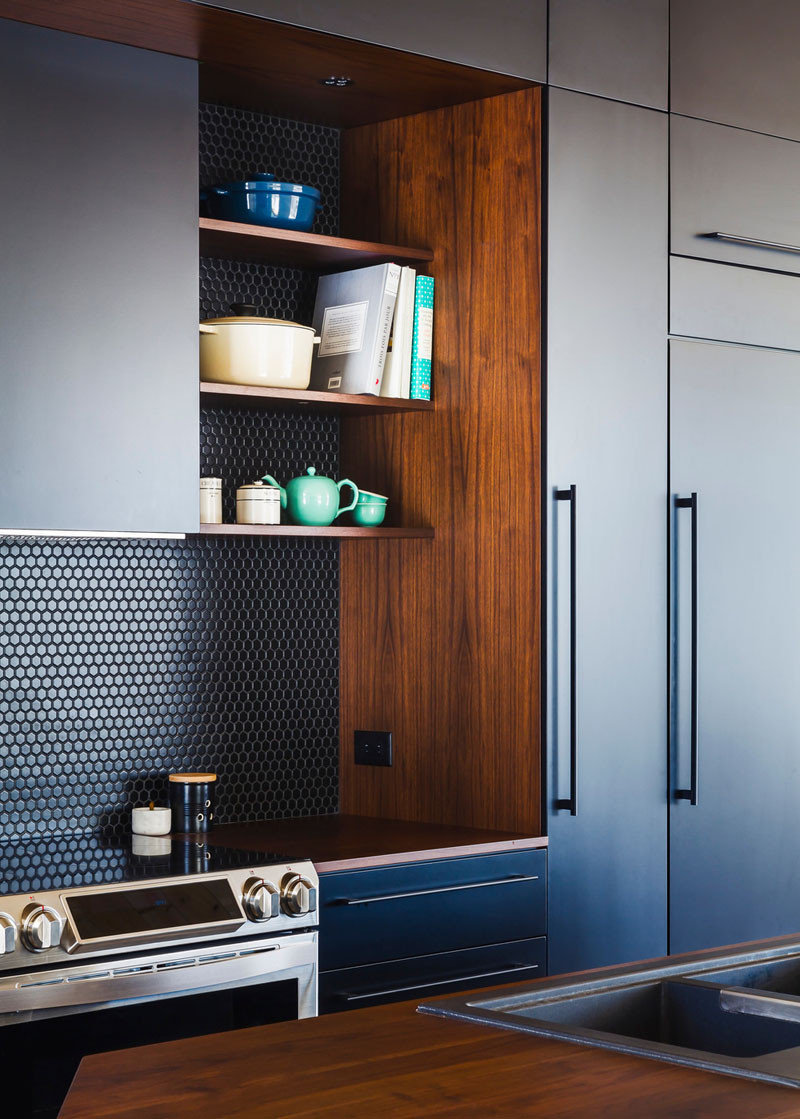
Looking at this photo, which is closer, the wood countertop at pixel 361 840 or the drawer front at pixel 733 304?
the wood countertop at pixel 361 840

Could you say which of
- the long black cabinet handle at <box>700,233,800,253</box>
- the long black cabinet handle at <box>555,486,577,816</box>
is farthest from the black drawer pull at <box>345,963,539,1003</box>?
the long black cabinet handle at <box>700,233,800,253</box>

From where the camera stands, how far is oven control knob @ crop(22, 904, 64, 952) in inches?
87.7

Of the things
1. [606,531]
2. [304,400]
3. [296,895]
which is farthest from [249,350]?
[296,895]

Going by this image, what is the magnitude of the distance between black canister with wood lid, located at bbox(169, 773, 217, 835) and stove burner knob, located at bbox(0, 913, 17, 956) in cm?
72

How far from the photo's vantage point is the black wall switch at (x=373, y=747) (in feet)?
10.8

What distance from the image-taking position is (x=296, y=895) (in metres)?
2.54

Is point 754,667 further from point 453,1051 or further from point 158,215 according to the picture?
point 453,1051

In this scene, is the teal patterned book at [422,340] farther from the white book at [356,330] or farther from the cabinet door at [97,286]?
the cabinet door at [97,286]

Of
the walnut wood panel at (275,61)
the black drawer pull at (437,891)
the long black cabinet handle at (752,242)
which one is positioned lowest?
the black drawer pull at (437,891)

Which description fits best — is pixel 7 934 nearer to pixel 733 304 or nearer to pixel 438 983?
pixel 438 983

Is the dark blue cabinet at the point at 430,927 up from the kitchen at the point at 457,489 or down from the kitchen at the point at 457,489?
down

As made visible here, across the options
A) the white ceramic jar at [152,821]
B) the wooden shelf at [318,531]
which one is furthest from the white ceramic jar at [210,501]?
the white ceramic jar at [152,821]

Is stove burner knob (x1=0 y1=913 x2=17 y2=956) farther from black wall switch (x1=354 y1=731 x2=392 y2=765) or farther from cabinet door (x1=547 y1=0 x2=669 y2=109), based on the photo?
cabinet door (x1=547 y1=0 x2=669 y2=109)

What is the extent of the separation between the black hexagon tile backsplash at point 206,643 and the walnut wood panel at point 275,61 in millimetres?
166
